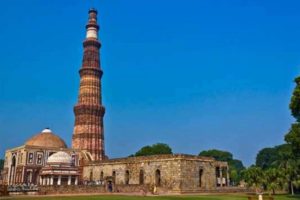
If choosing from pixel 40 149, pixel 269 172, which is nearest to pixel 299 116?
pixel 269 172

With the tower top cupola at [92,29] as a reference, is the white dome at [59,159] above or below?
below

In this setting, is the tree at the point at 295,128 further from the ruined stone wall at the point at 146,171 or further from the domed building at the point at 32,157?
the domed building at the point at 32,157

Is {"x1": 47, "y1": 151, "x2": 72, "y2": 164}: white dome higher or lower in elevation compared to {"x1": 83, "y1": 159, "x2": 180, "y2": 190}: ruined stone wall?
higher

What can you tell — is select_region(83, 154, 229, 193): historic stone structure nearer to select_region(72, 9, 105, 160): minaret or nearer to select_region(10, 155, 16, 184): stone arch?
select_region(72, 9, 105, 160): minaret

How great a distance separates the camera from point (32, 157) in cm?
4897

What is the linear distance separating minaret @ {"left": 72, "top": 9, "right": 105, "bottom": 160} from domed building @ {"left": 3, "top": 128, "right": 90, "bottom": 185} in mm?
2499

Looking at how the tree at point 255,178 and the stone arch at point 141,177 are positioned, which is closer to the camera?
the tree at point 255,178

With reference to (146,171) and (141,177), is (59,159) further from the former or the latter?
(146,171)

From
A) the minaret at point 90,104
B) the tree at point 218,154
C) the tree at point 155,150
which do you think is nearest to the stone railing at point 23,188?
the minaret at point 90,104

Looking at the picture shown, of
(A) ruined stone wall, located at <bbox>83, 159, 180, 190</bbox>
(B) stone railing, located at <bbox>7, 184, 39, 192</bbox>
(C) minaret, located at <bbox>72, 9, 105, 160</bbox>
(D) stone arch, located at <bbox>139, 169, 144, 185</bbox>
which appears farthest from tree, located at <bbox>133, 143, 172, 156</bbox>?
(B) stone railing, located at <bbox>7, 184, 39, 192</bbox>

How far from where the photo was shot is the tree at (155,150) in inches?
2672

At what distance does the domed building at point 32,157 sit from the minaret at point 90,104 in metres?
2.50

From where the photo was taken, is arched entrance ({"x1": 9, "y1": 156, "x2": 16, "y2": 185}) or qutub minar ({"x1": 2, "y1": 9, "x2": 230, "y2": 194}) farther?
arched entrance ({"x1": 9, "y1": 156, "x2": 16, "y2": 185})

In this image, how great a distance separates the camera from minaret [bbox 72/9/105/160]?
55625mm
